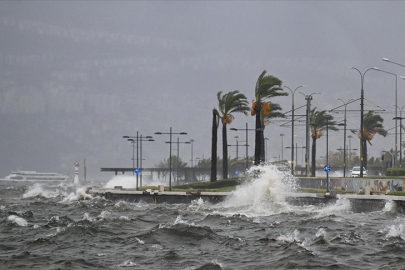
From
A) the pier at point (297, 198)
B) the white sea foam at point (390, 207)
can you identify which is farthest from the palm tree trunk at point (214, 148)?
the white sea foam at point (390, 207)

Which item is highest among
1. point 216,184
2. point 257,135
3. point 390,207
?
point 257,135

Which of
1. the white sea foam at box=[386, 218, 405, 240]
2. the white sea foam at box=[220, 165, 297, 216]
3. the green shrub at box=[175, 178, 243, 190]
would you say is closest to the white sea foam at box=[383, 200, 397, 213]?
the white sea foam at box=[220, 165, 297, 216]

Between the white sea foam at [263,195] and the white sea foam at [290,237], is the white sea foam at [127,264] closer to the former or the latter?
the white sea foam at [290,237]

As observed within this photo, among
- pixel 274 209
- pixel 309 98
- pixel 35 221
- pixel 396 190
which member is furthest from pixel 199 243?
pixel 309 98

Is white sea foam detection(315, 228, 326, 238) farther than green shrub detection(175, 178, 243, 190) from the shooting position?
No

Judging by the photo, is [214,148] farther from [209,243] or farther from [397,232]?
[209,243]

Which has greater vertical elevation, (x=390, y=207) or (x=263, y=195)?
(x=263, y=195)

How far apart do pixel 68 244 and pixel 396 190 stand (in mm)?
39229

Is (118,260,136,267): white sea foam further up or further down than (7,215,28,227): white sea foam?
further up

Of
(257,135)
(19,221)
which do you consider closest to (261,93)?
(257,135)

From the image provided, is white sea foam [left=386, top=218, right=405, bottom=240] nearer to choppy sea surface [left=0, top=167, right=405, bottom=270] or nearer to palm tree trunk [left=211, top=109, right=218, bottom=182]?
choppy sea surface [left=0, top=167, right=405, bottom=270]

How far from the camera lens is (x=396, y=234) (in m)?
32.3

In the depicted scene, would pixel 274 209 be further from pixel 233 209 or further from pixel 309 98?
pixel 309 98

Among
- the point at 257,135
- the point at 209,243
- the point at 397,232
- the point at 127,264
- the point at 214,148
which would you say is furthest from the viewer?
the point at 214,148
